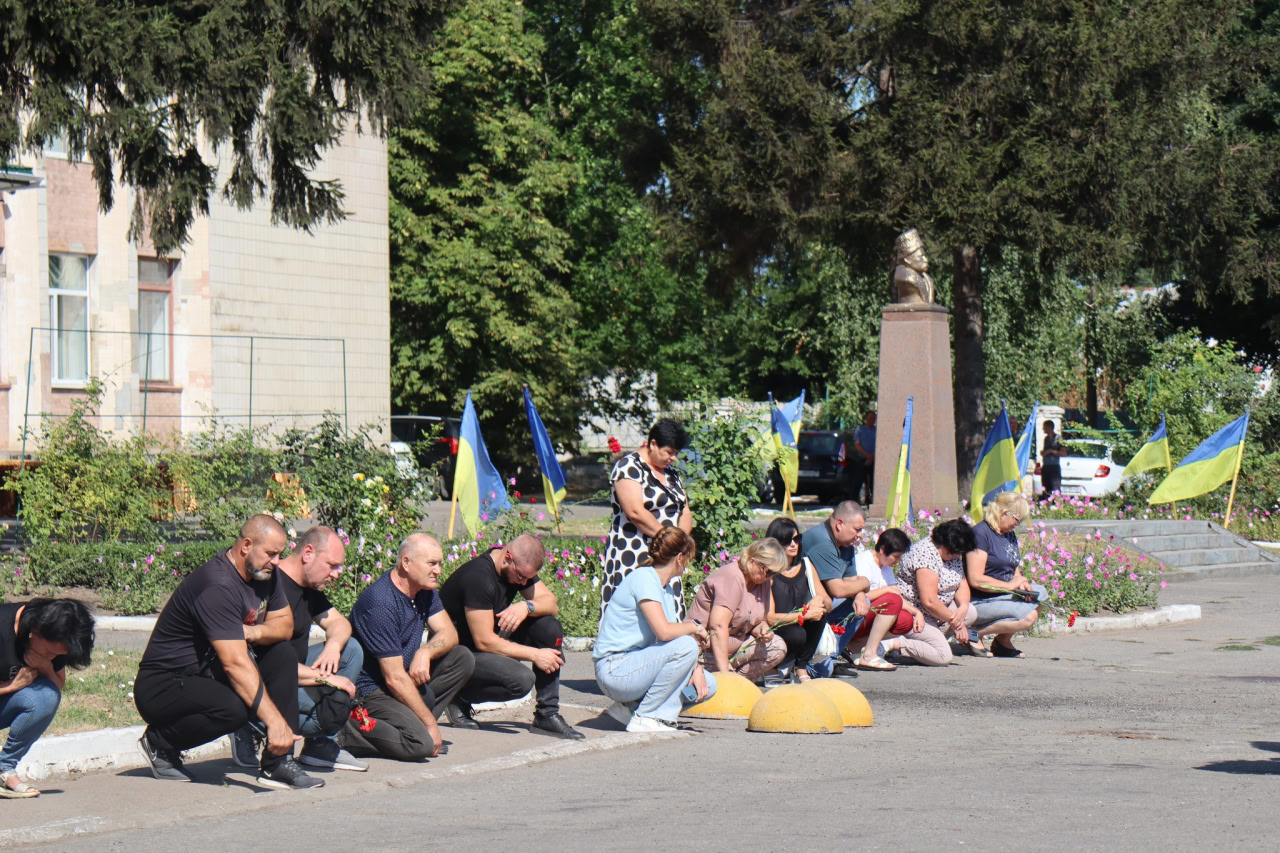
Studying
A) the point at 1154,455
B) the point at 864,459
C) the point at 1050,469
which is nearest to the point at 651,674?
the point at 1154,455

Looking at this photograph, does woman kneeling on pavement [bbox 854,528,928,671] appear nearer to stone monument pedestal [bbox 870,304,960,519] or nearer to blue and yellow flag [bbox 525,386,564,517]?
blue and yellow flag [bbox 525,386,564,517]

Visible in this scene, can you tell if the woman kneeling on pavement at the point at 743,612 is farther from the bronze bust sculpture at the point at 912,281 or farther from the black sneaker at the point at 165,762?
the bronze bust sculpture at the point at 912,281

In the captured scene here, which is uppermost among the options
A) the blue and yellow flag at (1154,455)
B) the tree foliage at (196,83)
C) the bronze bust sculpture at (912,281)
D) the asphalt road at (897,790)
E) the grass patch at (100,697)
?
the tree foliage at (196,83)

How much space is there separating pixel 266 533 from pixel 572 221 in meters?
34.6

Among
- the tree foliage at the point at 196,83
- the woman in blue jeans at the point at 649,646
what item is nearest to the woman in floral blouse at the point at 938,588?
the woman in blue jeans at the point at 649,646

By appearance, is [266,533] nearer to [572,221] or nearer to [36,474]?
[36,474]

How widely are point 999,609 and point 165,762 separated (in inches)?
294

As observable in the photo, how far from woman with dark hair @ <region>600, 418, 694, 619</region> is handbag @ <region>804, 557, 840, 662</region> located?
1.18m

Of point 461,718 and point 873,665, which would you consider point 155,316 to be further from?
point 461,718

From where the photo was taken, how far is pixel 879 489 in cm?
2188

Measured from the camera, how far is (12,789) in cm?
738

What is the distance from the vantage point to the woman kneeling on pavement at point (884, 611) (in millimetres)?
12320

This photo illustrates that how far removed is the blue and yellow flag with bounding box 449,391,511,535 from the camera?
52.5ft

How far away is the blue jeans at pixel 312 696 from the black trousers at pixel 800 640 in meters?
3.71
